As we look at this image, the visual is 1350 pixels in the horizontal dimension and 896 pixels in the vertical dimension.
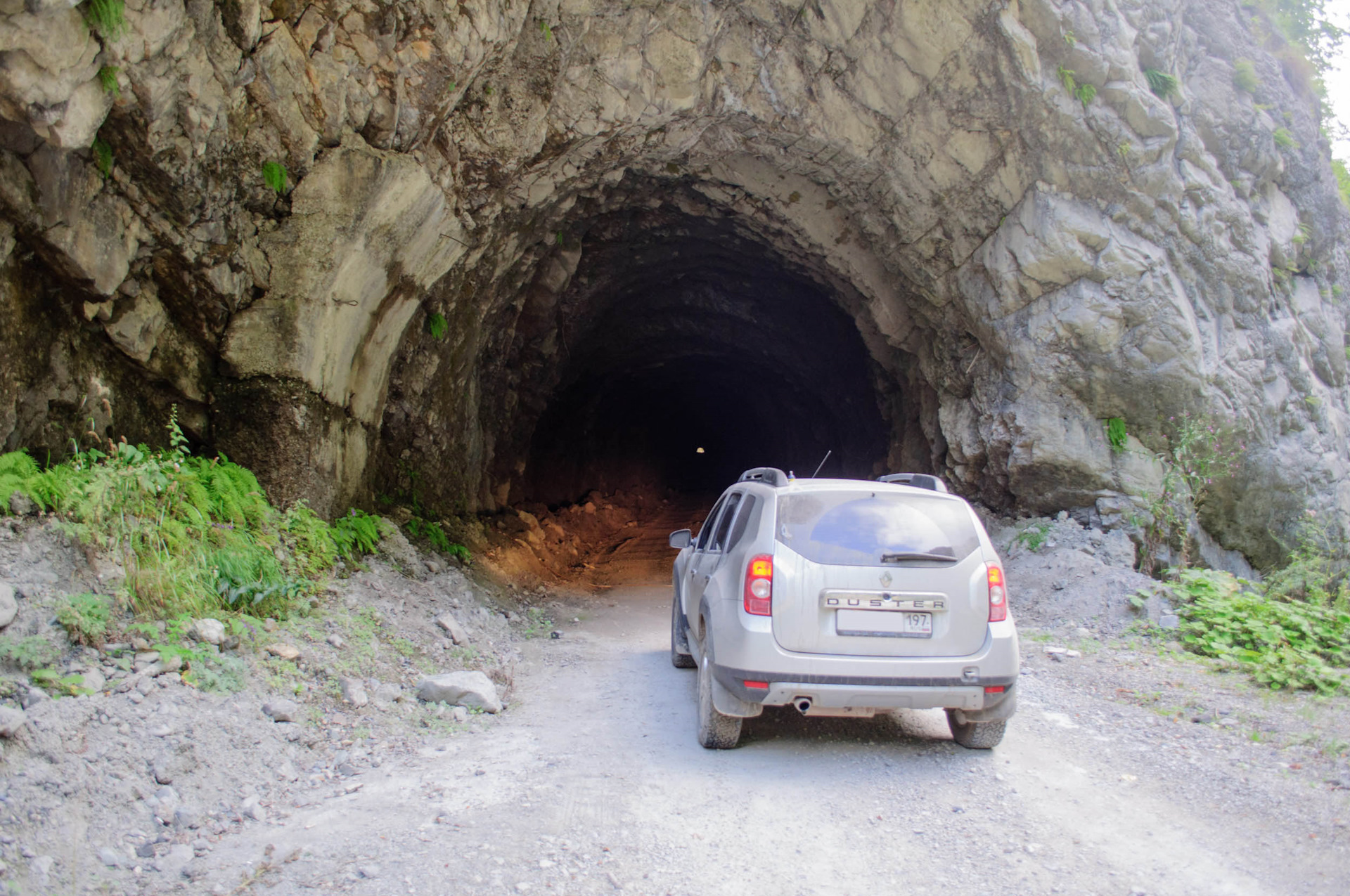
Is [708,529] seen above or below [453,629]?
above

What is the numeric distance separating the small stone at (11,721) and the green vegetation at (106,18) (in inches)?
175

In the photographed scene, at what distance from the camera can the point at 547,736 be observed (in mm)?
5516

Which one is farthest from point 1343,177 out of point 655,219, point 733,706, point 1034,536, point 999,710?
Result: point 733,706

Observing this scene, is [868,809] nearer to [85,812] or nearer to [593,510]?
[85,812]

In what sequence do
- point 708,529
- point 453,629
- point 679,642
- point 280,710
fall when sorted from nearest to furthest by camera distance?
point 280,710, point 708,529, point 679,642, point 453,629

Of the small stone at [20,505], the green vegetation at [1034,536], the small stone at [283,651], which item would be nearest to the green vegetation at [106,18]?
the small stone at [20,505]

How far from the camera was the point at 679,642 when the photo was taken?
7.48 meters

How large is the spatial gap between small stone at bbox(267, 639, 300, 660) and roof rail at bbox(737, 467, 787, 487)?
3575 millimetres

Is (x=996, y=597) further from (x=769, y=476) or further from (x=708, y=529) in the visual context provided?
(x=708, y=529)

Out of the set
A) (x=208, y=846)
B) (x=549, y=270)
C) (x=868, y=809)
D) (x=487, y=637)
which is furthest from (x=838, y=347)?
(x=208, y=846)

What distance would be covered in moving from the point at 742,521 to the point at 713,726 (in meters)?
1.43

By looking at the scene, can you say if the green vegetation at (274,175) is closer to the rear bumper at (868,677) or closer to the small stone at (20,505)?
the small stone at (20,505)

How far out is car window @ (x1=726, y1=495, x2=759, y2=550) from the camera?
5.56 metres

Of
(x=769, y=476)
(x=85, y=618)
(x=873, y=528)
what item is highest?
(x=769, y=476)
